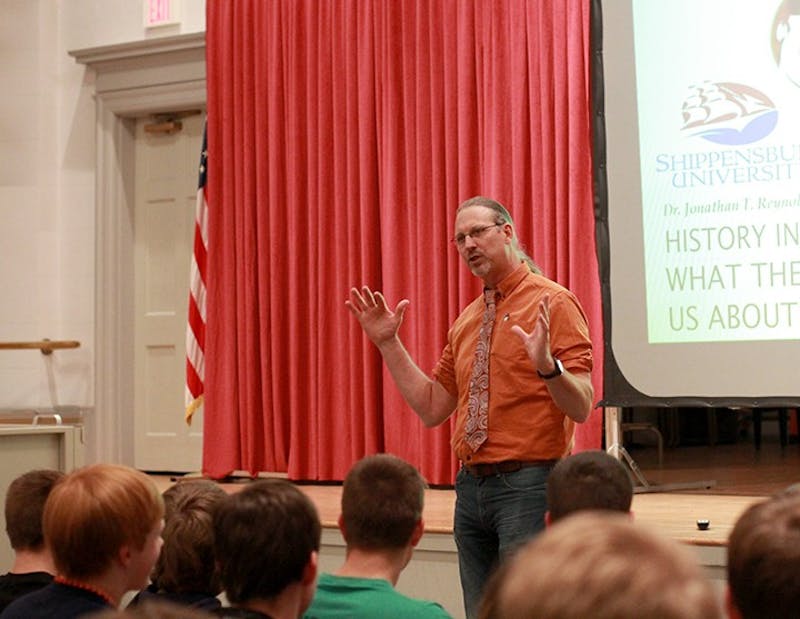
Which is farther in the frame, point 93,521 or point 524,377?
point 524,377

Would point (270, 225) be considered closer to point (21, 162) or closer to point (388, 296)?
point (388, 296)

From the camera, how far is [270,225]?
6.59 metres

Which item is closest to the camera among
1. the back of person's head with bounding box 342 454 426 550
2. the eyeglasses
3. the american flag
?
the back of person's head with bounding box 342 454 426 550

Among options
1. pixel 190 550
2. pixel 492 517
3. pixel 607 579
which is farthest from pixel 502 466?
pixel 607 579

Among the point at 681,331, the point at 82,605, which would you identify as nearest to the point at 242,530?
the point at 82,605

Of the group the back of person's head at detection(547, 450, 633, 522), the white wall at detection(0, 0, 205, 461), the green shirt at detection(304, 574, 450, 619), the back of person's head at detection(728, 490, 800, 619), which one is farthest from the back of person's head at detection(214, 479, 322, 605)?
the white wall at detection(0, 0, 205, 461)

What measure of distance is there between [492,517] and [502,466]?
0.13 m

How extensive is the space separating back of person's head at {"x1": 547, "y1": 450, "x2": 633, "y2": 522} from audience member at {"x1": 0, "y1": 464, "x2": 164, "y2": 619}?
29.0 inches

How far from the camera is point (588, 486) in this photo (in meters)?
2.25

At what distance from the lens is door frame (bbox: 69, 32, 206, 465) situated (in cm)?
709

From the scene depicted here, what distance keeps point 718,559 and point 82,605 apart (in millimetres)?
2512

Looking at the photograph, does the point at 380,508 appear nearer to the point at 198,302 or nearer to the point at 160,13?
the point at 198,302

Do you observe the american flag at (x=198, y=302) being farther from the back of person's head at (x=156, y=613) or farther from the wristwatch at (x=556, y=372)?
the back of person's head at (x=156, y=613)

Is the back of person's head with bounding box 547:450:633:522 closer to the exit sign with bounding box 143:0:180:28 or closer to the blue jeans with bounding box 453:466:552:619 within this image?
the blue jeans with bounding box 453:466:552:619
